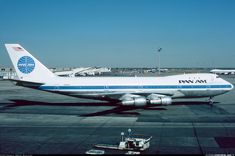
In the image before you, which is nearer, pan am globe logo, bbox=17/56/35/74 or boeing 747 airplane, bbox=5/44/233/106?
boeing 747 airplane, bbox=5/44/233/106

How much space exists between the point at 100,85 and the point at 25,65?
1134cm

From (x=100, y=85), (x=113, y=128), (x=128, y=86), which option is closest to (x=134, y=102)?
(x=128, y=86)

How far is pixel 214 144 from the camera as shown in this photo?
2172 centimetres

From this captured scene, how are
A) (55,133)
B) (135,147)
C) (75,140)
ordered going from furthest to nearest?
(55,133) → (75,140) → (135,147)

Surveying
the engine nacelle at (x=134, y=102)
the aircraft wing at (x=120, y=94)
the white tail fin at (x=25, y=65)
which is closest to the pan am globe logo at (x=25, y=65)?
the white tail fin at (x=25, y=65)

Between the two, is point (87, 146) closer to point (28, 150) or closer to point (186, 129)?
point (28, 150)

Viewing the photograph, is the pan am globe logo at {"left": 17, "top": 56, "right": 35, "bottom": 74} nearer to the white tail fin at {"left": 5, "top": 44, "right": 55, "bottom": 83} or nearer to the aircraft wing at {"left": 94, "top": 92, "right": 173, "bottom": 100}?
the white tail fin at {"left": 5, "top": 44, "right": 55, "bottom": 83}

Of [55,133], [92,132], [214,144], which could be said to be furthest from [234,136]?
[55,133]

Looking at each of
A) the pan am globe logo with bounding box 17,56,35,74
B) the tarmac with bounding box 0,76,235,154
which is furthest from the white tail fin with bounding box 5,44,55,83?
the tarmac with bounding box 0,76,235,154

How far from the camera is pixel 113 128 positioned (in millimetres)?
27750

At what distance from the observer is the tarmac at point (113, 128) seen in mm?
20984

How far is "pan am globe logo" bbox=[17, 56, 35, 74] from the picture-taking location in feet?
131

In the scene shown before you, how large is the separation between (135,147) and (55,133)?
366 inches

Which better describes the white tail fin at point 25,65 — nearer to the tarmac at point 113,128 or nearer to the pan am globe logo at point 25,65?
the pan am globe logo at point 25,65
